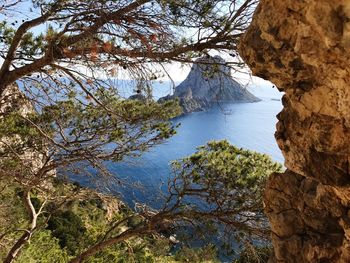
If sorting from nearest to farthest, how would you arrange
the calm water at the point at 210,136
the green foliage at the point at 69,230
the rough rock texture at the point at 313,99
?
the rough rock texture at the point at 313,99 < the green foliage at the point at 69,230 < the calm water at the point at 210,136

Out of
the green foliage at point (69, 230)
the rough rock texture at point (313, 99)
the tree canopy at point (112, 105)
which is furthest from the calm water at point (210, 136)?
the rough rock texture at point (313, 99)

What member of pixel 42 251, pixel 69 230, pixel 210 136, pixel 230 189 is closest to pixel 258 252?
pixel 230 189

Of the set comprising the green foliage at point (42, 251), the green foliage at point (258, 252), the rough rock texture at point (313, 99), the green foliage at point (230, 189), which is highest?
the rough rock texture at point (313, 99)

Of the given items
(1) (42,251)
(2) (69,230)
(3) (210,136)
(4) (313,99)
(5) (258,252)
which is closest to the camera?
(4) (313,99)

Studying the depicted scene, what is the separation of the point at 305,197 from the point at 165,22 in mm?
2140

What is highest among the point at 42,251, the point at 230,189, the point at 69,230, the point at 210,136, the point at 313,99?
the point at 313,99

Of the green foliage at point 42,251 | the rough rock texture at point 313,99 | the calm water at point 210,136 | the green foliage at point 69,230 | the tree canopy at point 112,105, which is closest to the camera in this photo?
the rough rock texture at point 313,99

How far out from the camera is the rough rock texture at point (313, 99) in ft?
6.24

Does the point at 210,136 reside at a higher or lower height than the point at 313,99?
lower

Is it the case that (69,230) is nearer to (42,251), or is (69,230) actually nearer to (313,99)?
(42,251)

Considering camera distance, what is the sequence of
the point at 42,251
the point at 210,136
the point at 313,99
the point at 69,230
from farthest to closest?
the point at 210,136, the point at 69,230, the point at 42,251, the point at 313,99

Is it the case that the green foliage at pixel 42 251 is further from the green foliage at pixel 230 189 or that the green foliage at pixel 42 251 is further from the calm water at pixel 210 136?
the calm water at pixel 210 136

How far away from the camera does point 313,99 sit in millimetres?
2203

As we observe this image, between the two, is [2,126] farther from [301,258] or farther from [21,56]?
[301,258]
